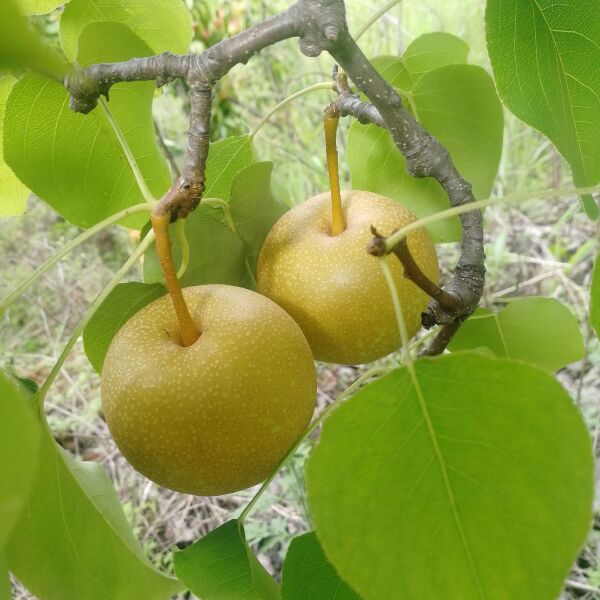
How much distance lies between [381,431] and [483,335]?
0.31 m

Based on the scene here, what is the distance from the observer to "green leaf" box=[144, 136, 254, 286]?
53cm

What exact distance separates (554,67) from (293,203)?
1.56m

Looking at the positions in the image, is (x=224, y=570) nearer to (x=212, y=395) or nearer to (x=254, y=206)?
(x=212, y=395)

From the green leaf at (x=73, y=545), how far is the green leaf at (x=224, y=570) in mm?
24

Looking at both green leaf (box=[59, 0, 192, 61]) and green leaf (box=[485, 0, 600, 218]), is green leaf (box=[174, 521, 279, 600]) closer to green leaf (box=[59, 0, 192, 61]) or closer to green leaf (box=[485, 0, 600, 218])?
green leaf (box=[485, 0, 600, 218])

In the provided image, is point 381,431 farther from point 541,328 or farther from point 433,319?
point 541,328

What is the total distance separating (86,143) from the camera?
61cm

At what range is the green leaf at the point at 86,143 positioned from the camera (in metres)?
0.56

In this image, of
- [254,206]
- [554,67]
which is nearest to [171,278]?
[254,206]

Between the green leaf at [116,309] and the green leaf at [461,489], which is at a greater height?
the green leaf at [116,309]

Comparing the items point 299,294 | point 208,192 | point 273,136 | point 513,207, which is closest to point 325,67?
point 273,136

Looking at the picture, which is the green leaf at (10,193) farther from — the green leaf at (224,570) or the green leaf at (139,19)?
the green leaf at (224,570)

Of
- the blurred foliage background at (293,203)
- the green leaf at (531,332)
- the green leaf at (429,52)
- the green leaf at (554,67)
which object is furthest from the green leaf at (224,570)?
the blurred foliage background at (293,203)

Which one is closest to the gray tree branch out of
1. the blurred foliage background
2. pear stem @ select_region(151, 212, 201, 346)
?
pear stem @ select_region(151, 212, 201, 346)
